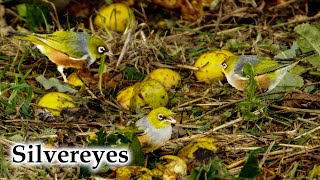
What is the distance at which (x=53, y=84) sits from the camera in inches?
221

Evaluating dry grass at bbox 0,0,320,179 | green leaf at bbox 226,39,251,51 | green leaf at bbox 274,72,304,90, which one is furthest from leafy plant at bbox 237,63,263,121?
green leaf at bbox 226,39,251,51

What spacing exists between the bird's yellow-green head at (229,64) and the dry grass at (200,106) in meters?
0.20

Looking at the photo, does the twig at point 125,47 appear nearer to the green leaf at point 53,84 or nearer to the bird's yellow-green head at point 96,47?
the bird's yellow-green head at point 96,47

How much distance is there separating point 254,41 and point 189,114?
136 cm

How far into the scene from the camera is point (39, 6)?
6.59 m

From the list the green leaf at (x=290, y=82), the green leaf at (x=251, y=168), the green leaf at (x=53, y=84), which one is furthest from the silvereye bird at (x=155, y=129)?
the green leaf at (x=290, y=82)

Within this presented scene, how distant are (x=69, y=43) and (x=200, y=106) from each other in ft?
3.33

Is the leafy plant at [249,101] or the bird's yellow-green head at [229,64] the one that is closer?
the leafy plant at [249,101]

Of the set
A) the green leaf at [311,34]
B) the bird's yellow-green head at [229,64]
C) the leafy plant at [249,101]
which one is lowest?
the leafy plant at [249,101]

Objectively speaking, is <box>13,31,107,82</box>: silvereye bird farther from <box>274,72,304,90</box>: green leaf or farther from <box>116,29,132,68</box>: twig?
<box>274,72,304,90</box>: green leaf

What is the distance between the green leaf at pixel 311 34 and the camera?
554cm

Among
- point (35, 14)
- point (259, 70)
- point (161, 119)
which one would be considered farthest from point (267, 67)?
point (35, 14)

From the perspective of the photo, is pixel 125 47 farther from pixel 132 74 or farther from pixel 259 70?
pixel 259 70

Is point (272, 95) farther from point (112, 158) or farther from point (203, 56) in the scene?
point (112, 158)
